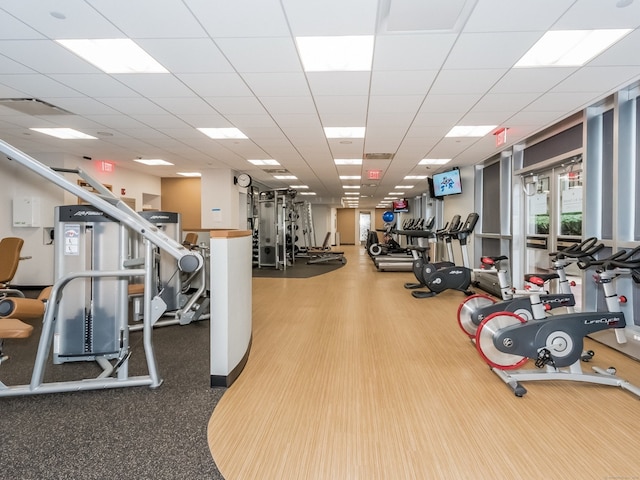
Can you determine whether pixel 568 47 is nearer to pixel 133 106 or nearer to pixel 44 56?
pixel 44 56

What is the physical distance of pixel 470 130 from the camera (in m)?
5.20

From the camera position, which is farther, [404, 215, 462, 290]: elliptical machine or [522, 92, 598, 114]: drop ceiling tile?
[404, 215, 462, 290]: elliptical machine

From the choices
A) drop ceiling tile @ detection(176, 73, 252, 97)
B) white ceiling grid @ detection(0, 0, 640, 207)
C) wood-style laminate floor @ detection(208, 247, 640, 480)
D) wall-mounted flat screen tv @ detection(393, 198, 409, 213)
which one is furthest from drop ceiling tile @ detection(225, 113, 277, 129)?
wall-mounted flat screen tv @ detection(393, 198, 409, 213)

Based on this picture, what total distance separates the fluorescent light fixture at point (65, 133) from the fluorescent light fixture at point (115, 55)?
2869 mm

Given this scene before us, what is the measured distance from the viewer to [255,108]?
427 centimetres

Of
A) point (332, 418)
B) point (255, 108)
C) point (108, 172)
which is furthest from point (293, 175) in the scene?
point (332, 418)

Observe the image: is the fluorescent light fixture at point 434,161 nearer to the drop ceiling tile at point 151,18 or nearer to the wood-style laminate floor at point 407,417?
the wood-style laminate floor at point 407,417

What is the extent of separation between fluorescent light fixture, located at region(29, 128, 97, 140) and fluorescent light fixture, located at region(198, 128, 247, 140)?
2059 millimetres

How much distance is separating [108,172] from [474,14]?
8.19 metres

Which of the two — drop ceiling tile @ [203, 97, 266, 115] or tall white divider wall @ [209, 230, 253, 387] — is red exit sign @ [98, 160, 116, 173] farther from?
tall white divider wall @ [209, 230, 253, 387]

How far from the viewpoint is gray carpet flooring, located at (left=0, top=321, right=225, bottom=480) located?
1682 mm

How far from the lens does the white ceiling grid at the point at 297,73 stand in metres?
2.36

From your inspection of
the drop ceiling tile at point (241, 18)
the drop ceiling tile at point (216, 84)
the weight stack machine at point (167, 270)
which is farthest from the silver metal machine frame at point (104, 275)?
the weight stack machine at point (167, 270)

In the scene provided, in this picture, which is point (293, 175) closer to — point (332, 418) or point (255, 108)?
point (255, 108)
